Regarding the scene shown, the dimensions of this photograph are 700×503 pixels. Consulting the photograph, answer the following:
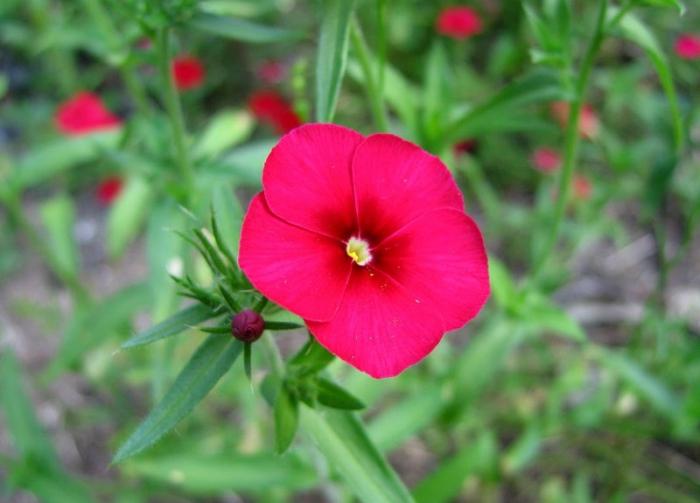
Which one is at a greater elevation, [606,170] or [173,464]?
[606,170]

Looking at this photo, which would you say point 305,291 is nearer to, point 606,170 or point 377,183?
point 377,183

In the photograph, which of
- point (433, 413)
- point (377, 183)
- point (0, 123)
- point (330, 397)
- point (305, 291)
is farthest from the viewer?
point (0, 123)

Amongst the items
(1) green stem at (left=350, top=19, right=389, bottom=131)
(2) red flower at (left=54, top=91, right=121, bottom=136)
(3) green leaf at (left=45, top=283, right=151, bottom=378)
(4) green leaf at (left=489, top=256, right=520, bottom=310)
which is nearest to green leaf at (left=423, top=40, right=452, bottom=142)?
(1) green stem at (left=350, top=19, right=389, bottom=131)

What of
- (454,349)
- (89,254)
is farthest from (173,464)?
(89,254)

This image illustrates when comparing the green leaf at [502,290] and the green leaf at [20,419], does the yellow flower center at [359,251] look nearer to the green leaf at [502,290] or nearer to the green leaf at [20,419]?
the green leaf at [502,290]

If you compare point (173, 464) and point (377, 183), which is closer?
point (377, 183)
